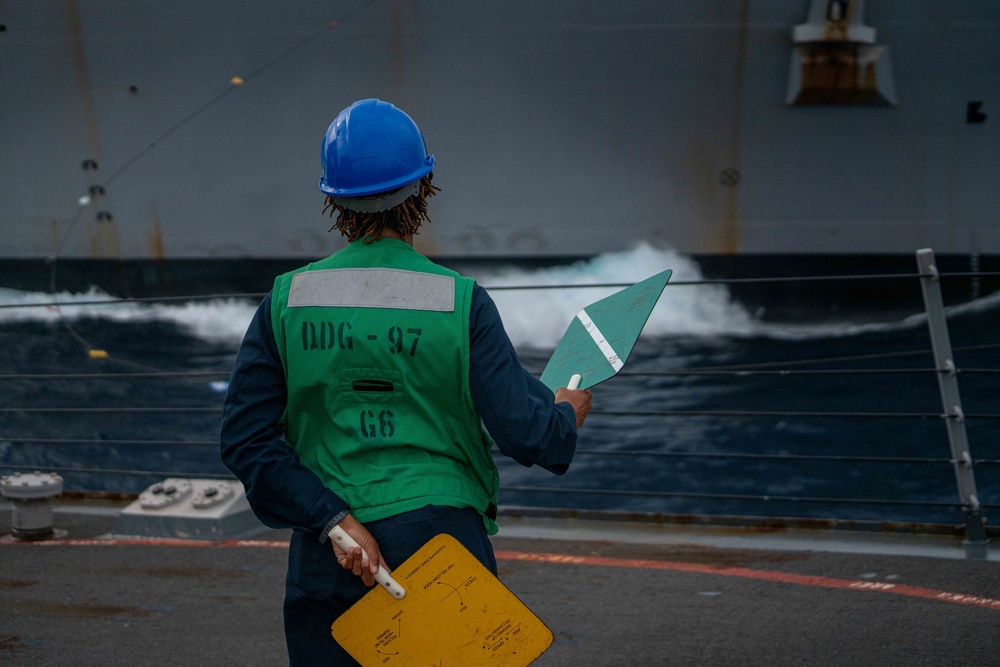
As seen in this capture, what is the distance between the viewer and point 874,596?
3193 mm

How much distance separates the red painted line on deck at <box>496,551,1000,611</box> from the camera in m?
3.15

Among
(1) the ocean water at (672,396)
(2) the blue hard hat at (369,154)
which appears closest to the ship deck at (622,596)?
(2) the blue hard hat at (369,154)

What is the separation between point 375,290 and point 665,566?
2.39 metres

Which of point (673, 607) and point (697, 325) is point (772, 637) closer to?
point (673, 607)

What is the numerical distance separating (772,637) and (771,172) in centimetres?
1040

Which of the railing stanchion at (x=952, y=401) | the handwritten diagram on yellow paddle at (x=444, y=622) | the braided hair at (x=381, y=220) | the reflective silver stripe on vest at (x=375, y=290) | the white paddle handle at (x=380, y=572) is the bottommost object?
the railing stanchion at (x=952, y=401)

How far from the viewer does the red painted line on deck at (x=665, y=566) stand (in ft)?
10.4

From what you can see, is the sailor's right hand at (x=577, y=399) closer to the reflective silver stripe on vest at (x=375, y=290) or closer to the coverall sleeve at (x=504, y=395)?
the coverall sleeve at (x=504, y=395)

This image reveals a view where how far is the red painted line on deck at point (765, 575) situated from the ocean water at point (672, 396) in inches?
169

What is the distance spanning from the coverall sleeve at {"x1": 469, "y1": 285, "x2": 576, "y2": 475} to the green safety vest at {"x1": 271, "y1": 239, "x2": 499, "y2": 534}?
2 cm

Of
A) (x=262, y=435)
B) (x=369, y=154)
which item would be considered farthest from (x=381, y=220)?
(x=262, y=435)

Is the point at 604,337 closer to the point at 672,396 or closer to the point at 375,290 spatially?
the point at 375,290

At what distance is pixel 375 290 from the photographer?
1.51 metres

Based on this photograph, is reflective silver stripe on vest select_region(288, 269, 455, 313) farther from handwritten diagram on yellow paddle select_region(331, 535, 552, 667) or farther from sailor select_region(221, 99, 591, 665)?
handwritten diagram on yellow paddle select_region(331, 535, 552, 667)
